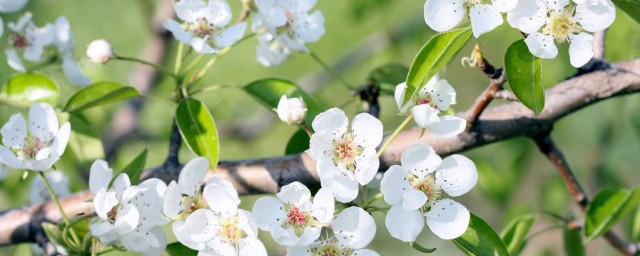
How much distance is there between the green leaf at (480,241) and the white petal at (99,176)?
15.6 inches

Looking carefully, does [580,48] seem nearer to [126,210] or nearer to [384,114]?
[126,210]

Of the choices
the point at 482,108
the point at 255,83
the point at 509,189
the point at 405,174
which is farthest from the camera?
the point at 509,189

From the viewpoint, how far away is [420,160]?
93 centimetres

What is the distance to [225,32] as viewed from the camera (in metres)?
1.10

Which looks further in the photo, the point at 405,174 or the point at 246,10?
the point at 246,10

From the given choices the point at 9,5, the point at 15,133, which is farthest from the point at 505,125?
the point at 9,5

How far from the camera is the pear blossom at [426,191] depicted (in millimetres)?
895

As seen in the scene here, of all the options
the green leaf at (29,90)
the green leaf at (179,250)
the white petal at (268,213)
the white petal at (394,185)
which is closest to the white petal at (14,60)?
the green leaf at (29,90)

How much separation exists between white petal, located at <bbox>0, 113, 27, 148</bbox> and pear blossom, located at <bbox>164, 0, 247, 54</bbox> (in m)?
0.23

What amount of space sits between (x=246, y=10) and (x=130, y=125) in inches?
39.7

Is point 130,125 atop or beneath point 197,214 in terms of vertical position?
beneath

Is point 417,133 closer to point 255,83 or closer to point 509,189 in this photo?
point 255,83

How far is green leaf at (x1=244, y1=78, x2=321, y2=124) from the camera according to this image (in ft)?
3.75

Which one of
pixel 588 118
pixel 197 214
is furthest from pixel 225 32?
pixel 588 118
